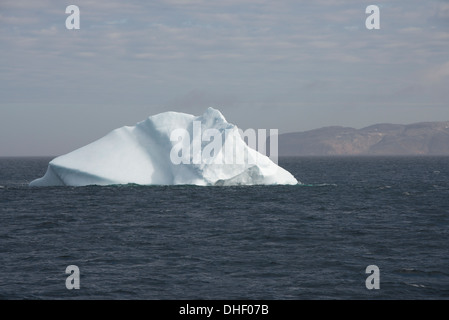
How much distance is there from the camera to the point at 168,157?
1673 inches

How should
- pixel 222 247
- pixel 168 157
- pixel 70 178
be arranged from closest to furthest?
1. pixel 222 247
2. pixel 168 157
3. pixel 70 178

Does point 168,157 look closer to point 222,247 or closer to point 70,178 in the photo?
point 70,178

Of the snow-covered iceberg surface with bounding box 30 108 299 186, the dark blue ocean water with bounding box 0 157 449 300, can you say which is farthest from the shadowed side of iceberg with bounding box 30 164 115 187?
the dark blue ocean water with bounding box 0 157 449 300

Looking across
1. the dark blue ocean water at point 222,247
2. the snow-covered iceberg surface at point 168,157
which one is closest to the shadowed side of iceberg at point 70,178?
the snow-covered iceberg surface at point 168,157

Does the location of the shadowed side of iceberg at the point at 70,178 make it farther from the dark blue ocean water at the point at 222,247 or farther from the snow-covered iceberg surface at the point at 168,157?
the dark blue ocean water at the point at 222,247

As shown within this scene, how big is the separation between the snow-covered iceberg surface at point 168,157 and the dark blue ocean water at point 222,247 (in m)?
3.20

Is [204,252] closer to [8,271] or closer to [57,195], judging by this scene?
[8,271]

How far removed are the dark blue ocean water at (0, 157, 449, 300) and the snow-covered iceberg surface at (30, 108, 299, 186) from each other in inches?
126

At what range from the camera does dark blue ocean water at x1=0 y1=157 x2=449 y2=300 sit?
51.7 feet

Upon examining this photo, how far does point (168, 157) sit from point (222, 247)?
21776 mm

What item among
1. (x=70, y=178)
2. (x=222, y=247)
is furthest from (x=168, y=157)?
(x=222, y=247)
